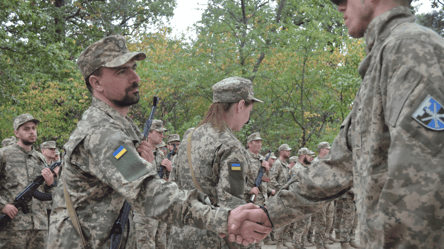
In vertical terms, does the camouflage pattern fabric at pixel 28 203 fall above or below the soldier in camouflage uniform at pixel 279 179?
above

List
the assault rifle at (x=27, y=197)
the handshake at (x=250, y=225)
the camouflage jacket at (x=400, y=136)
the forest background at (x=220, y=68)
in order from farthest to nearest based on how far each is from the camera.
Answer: the forest background at (x=220, y=68) < the assault rifle at (x=27, y=197) < the handshake at (x=250, y=225) < the camouflage jacket at (x=400, y=136)

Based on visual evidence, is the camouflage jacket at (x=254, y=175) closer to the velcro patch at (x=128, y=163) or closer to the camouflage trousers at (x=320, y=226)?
the camouflage trousers at (x=320, y=226)

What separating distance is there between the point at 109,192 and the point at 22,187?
17.8 feet

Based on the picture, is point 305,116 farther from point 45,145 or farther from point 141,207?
point 141,207

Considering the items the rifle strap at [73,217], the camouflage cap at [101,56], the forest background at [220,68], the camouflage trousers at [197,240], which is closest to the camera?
the rifle strap at [73,217]

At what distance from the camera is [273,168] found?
44.9 ft

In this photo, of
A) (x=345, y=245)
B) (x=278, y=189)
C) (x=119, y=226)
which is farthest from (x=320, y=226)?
(x=119, y=226)

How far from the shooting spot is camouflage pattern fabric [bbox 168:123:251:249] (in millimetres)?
3549

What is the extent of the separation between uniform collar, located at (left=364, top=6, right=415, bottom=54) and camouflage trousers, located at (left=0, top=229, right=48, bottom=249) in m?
7.14

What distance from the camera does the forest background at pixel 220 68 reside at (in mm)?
15852

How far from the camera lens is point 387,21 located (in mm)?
2086

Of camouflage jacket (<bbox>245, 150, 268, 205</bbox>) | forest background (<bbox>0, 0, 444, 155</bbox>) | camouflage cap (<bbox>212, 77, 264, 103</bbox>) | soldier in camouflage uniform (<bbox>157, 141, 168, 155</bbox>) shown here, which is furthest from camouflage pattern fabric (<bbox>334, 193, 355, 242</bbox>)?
camouflage cap (<bbox>212, 77, 264, 103</bbox>)

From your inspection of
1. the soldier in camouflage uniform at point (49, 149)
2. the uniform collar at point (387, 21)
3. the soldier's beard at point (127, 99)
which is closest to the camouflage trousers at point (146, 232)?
the soldier in camouflage uniform at point (49, 149)

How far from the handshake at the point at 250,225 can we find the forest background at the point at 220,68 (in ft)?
39.3
